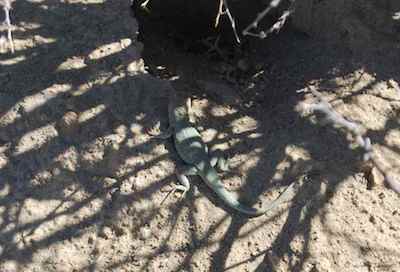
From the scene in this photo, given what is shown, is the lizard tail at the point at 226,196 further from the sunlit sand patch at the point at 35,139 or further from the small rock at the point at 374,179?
the sunlit sand patch at the point at 35,139

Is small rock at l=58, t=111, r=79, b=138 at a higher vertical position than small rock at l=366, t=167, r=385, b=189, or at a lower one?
higher

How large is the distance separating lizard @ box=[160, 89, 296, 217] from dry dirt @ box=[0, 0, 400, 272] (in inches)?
2.4

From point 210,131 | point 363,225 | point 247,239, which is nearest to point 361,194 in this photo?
point 363,225

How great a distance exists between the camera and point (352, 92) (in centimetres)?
417

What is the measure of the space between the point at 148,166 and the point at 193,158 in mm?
374

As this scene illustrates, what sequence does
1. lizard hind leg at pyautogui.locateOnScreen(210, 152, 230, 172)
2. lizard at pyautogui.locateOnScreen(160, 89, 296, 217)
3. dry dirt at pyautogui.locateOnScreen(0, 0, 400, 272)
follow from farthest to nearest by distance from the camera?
lizard hind leg at pyautogui.locateOnScreen(210, 152, 230, 172), lizard at pyautogui.locateOnScreen(160, 89, 296, 217), dry dirt at pyautogui.locateOnScreen(0, 0, 400, 272)

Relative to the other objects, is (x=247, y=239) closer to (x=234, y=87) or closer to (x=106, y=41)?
(x=234, y=87)

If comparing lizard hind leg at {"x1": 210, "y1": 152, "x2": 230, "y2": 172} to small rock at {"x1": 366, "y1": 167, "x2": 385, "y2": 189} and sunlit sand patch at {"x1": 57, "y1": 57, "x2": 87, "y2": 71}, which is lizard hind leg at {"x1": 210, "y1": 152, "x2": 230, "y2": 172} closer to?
small rock at {"x1": 366, "y1": 167, "x2": 385, "y2": 189}

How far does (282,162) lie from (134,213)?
1.05 m

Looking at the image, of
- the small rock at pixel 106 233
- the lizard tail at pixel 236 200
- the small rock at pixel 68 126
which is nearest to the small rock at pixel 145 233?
the small rock at pixel 106 233

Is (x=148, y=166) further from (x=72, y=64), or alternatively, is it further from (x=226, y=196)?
(x=72, y=64)

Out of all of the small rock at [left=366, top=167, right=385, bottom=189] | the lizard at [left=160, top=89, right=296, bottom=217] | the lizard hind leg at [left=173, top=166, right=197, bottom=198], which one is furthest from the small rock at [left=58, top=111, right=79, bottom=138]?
the small rock at [left=366, top=167, right=385, bottom=189]

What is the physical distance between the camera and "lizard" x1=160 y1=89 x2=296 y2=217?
3697 millimetres

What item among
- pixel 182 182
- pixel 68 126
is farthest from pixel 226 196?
pixel 68 126
